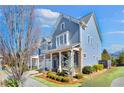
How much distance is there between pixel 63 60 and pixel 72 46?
0.88 feet

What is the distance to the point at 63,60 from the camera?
623 centimetres

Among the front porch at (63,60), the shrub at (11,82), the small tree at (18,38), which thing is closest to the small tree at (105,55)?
the front porch at (63,60)

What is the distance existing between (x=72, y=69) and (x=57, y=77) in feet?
0.86

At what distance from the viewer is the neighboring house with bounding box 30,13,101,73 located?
6.16m

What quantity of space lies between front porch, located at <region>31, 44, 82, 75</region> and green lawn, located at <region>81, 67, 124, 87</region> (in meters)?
0.25

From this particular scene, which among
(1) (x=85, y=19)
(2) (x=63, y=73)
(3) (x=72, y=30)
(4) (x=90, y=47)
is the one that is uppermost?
(1) (x=85, y=19)

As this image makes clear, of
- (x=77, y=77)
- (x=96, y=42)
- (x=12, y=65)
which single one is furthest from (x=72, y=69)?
(x=12, y=65)

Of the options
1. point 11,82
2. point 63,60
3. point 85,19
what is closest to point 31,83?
point 11,82

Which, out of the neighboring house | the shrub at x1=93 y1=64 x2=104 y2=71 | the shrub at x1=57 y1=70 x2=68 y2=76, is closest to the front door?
the neighboring house

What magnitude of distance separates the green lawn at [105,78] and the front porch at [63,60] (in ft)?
0.81

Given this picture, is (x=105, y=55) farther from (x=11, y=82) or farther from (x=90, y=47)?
(x=11, y=82)

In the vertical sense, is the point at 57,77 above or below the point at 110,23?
below
